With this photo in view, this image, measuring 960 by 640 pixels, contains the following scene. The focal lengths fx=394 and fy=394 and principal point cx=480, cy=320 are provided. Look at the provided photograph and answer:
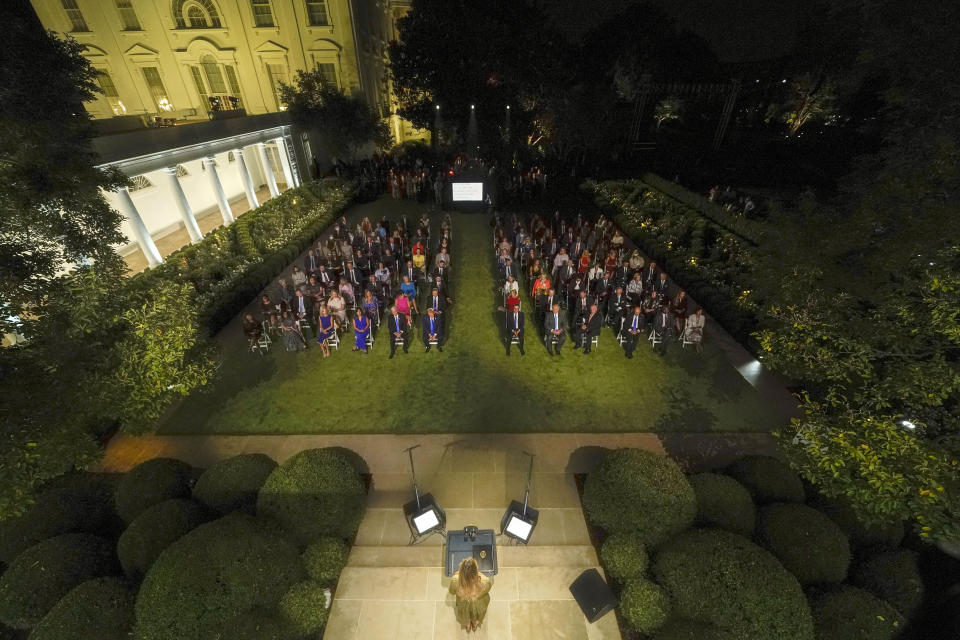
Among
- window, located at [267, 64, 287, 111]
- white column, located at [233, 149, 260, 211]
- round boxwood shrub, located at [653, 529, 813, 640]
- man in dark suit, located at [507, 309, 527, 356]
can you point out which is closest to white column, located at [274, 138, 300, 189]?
white column, located at [233, 149, 260, 211]

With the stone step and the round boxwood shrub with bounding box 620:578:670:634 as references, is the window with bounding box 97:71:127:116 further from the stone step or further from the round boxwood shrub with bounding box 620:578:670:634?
the round boxwood shrub with bounding box 620:578:670:634

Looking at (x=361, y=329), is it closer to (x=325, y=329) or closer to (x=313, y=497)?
(x=325, y=329)

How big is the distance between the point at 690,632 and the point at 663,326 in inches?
278

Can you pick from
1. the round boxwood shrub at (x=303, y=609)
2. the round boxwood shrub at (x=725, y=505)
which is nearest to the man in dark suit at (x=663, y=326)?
the round boxwood shrub at (x=725, y=505)

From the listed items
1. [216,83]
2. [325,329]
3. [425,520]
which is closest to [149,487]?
[425,520]

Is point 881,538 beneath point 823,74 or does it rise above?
Result: beneath

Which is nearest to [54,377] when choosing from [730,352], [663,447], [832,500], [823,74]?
[663,447]

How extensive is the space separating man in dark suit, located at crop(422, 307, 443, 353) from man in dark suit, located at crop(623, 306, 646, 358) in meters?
4.82

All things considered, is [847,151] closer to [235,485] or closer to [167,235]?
[235,485]

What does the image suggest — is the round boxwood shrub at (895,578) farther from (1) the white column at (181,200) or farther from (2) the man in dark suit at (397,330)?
(1) the white column at (181,200)

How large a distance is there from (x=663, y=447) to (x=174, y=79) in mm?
42682

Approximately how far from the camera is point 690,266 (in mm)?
13953

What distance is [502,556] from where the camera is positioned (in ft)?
18.8

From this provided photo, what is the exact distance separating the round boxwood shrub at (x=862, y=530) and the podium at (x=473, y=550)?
4.62 m
